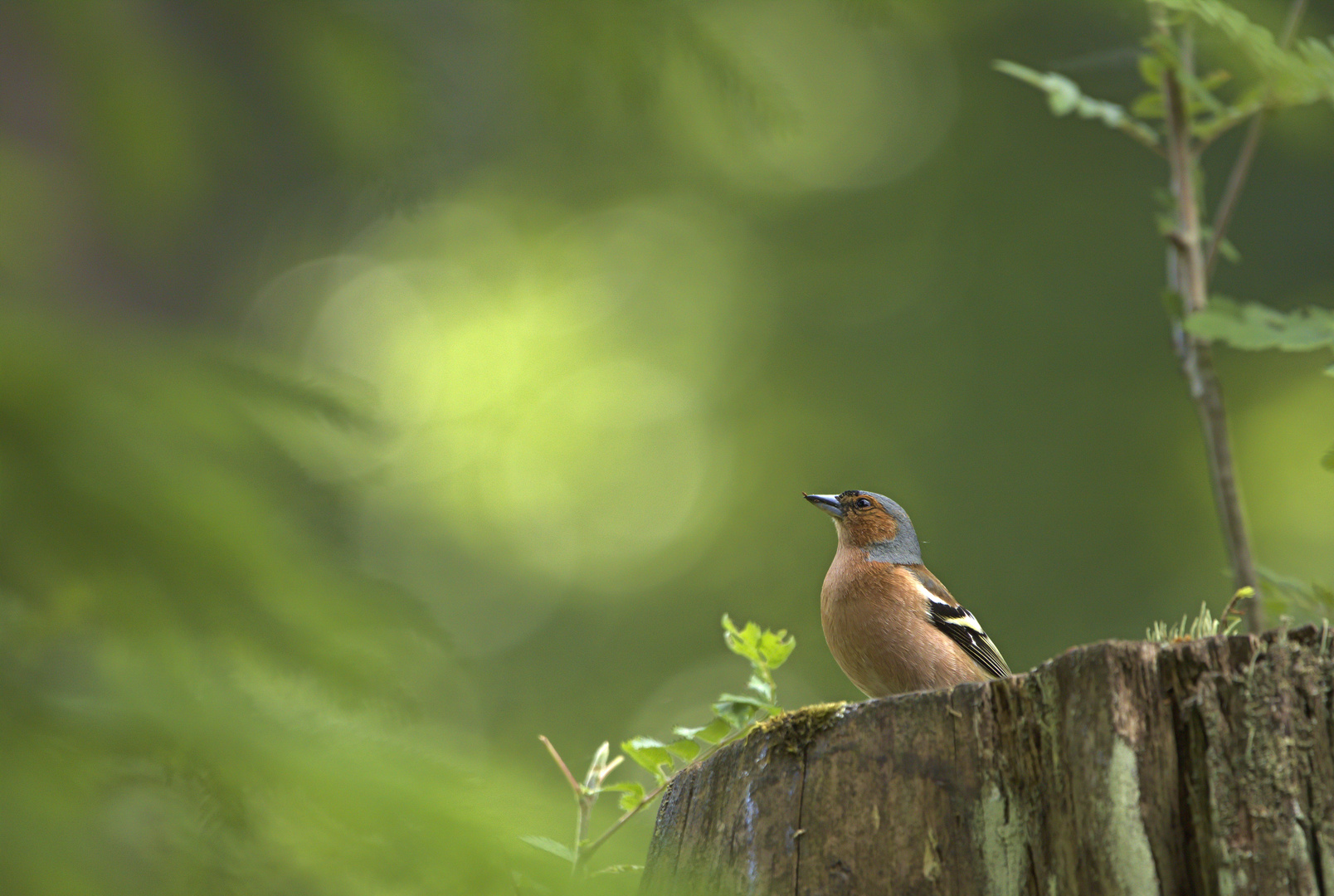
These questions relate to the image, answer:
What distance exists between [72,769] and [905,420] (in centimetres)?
1033

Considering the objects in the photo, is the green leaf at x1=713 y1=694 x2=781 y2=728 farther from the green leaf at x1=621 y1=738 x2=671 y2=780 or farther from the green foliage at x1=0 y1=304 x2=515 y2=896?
the green foliage at x1=0 y1=304 x2=515 y2=896

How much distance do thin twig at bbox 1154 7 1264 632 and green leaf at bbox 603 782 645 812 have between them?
239cm

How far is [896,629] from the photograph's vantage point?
12.9 ft

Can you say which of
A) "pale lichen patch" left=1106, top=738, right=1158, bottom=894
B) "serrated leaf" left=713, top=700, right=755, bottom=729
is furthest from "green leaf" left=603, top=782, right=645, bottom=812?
"pale lichen patch" left=1106, top=738, right=1158, bottom=894

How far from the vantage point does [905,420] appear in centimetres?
1074

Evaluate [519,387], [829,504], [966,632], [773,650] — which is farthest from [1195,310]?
[519,387]

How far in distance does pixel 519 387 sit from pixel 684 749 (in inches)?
430

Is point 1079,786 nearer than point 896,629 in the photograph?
Yes

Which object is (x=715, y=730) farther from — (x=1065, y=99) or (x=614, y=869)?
(x=1065, y=99)

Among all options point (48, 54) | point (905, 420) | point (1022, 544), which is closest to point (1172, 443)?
point (1022, 544)

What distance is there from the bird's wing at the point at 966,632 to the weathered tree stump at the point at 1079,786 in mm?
1779

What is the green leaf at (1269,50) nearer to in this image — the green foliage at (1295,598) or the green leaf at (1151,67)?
the green leaf at (1151,67)

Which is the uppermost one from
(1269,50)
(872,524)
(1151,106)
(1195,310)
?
(1151,106)

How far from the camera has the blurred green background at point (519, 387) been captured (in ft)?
2.99
